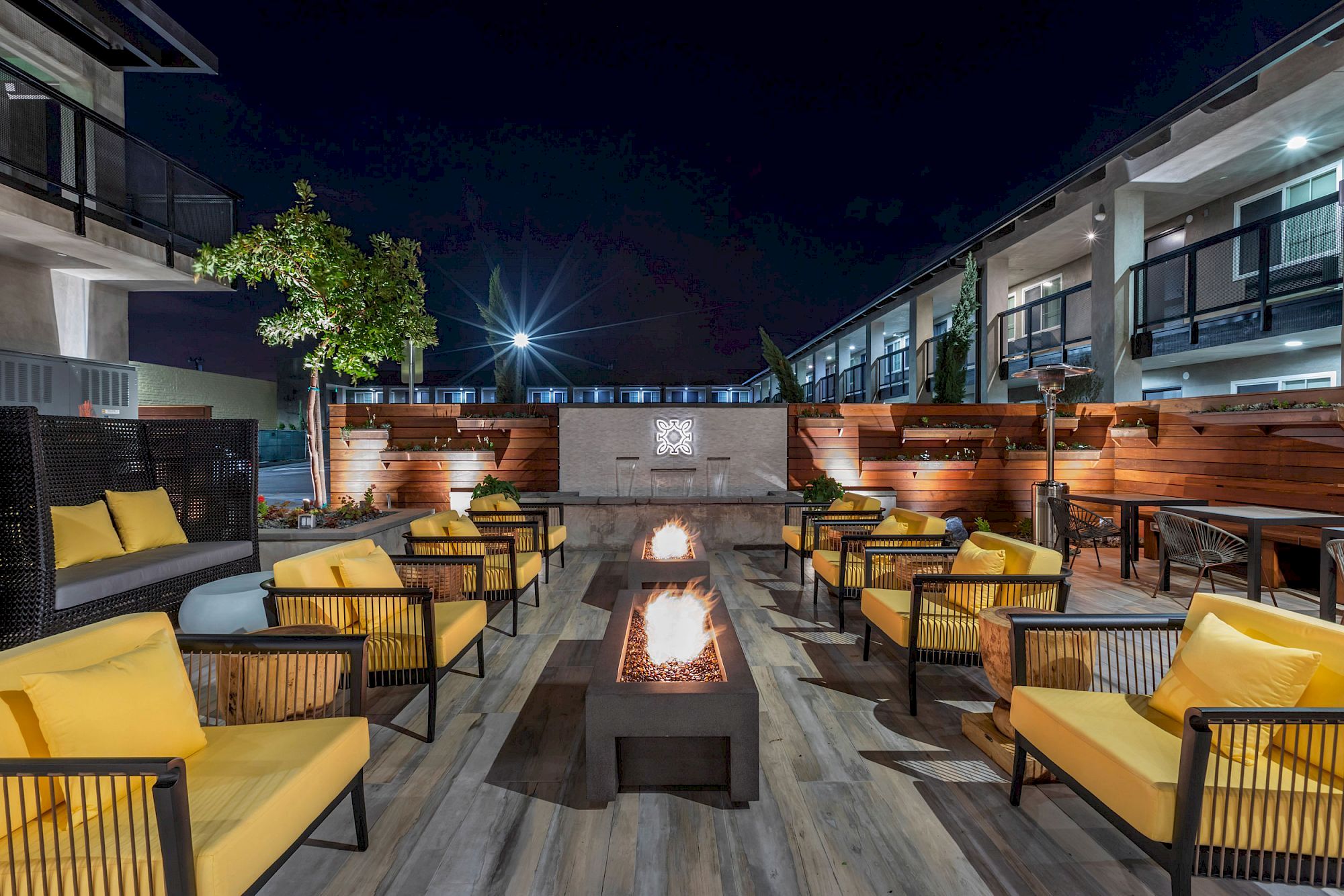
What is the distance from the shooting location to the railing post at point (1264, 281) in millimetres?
6707

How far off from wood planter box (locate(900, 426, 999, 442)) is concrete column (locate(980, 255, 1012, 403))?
281cm

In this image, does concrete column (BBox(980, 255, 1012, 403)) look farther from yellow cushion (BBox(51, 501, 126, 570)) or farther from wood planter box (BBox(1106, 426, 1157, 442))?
yellow cushion (BBox(51, 501, 126, 570))

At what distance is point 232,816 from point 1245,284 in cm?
1120

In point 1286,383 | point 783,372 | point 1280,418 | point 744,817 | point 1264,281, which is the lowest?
point 744,817

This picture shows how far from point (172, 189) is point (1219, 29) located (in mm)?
13116

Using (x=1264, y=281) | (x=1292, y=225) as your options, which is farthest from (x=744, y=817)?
(x=1292, y=225)

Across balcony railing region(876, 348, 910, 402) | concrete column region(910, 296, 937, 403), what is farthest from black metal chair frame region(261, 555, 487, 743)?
balcony railing region(876, 348, 910, 402)

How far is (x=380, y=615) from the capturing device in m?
2.94

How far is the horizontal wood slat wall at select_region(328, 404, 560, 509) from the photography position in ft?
28.1

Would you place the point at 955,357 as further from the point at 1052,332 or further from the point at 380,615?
the point at 380,615

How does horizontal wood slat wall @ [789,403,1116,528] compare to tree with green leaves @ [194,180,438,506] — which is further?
horizontal wood slat wall @ [789,403,1116,528]

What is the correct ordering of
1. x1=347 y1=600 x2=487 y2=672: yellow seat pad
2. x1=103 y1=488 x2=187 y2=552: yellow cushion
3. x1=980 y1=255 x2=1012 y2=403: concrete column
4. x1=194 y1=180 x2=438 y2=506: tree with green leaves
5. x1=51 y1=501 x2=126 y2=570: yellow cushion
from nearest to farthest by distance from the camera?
x1=347 y1=600 x2=487 y2=672: yellow seat pad → x1=51 y1=501 x2=126 y2=570: yellow cushion → x1=103 y1=488 x2=187 y2=552: yellow cushion → x1=194 y1=180 x2=438 y2=506: tree with green leaves → x1=980 y1=255 x2=1012 y2=403: concrete column

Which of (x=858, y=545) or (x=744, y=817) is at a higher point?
(x=858, y=545)

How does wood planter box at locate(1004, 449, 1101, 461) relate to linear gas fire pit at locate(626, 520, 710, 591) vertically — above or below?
above
